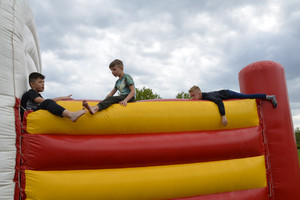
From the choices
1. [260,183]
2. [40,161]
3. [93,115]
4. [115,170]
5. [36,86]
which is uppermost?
[36,86]

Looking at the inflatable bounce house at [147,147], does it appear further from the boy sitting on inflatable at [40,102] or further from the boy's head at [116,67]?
the boy's head at [116,67]

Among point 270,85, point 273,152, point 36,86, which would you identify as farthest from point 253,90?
point 36,86

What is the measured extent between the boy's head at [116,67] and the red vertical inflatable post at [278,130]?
1.75 metres

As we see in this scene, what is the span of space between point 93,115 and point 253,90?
85.2 inches

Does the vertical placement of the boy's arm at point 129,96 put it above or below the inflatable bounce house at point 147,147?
above

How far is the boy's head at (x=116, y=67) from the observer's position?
2.78m

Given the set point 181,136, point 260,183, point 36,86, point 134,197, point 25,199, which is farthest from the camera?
point 260,183

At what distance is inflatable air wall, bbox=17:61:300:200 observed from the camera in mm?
2008

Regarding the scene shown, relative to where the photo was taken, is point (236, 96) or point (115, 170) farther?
point (236, 96)

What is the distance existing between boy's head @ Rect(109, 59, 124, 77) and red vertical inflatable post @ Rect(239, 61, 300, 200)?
69.1 inches

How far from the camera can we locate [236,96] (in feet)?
9.79

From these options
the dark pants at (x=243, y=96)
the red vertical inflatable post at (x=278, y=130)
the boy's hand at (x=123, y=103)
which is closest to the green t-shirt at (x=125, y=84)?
the boy's hand at (x=123, y=103)

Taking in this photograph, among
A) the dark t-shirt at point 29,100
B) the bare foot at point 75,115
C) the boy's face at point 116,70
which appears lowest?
the bare foot at point 75,115

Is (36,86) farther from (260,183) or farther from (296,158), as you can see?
(296,158)
